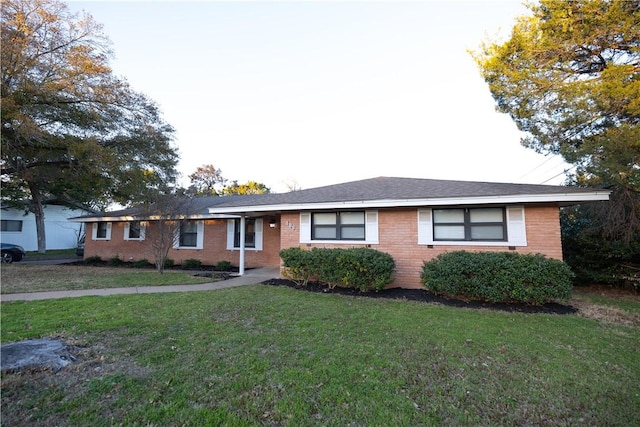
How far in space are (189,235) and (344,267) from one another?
34.2 ft

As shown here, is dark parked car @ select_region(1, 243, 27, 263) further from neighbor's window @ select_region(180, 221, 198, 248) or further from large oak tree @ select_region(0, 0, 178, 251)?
neighbor's window @ select_region(180, 221, 198, 248)

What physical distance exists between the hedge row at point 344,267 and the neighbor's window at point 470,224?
191cm

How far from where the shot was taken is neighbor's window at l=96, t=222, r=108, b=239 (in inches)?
705

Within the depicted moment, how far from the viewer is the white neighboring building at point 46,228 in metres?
24.7

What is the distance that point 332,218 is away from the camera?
1040 cm

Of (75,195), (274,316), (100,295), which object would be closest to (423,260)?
(274,316)

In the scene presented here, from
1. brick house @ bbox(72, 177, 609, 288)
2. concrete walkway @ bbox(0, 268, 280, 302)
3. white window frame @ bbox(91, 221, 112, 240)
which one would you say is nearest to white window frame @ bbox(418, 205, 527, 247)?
brick house @ bbox(72, 177, 609, 288)

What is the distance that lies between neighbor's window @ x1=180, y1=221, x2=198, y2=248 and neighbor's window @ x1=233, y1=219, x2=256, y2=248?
2466mm

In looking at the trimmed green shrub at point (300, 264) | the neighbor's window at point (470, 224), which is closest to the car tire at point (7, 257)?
the trimmed green shrub at point (300, 264)

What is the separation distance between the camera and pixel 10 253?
16.9 meters

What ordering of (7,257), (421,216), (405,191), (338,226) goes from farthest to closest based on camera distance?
(7,257) < (338,226) < (405,191) < (421,216)

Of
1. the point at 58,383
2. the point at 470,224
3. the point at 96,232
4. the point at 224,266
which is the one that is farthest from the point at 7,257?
the point at 470,224

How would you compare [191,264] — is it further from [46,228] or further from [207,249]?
[46,228]

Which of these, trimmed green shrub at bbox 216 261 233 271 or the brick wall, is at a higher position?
the brick wall
